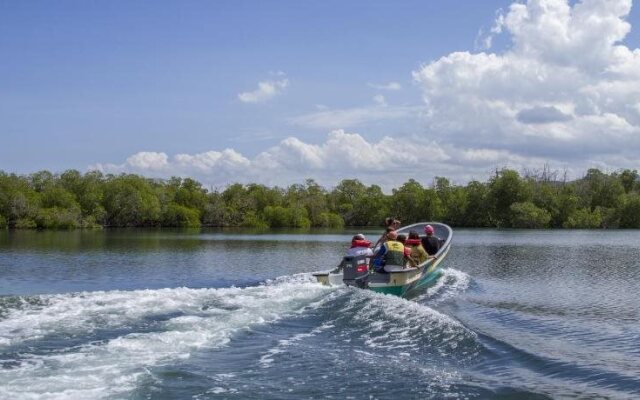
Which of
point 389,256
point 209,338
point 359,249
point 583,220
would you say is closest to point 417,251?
point 389,256

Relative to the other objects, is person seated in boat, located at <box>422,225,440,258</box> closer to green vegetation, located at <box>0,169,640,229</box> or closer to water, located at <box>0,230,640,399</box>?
water, located at <box>0,230,640,399</box>

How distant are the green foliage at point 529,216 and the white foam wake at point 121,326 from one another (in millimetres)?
98314

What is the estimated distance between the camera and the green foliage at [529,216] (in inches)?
4441

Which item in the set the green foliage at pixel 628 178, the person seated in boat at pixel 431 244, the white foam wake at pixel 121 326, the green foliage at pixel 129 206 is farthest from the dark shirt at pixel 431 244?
the green foliage at pixel 628 178

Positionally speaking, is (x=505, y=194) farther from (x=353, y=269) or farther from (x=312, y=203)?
(x=353, y=269)

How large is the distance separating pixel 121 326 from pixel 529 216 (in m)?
107

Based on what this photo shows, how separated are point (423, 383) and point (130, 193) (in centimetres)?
11818

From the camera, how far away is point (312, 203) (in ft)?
467

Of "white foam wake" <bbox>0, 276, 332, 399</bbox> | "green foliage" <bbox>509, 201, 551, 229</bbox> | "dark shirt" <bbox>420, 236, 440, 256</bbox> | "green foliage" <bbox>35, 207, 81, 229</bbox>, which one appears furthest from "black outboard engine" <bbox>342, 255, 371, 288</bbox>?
"green foliage" <bbox>509, 201, 551, 229</bbox>

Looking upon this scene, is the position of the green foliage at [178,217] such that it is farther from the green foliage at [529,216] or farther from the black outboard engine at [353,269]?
the black outboard engine at [353,269]

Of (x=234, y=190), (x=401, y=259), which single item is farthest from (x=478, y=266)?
(x=234, y=190)

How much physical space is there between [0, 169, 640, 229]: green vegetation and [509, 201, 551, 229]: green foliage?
195 millimetres

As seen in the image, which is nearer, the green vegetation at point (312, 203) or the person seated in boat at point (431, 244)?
the person seated in boat at point (431, 244)

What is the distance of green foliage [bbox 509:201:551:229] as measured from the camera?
11281 centimetres
